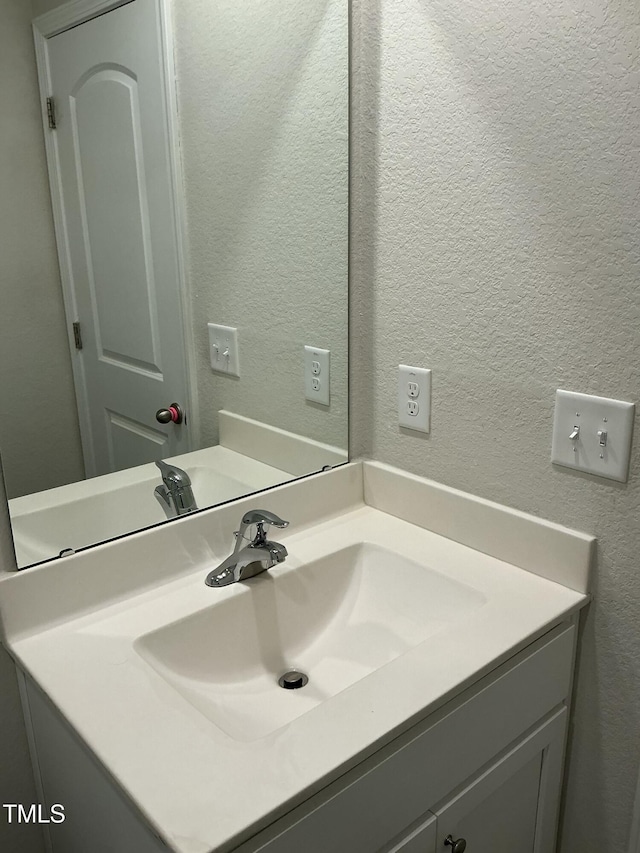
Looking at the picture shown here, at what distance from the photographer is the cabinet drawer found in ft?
2.59

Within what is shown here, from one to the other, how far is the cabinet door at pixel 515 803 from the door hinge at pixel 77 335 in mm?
842

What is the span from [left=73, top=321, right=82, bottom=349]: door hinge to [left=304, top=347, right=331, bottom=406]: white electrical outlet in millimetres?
467

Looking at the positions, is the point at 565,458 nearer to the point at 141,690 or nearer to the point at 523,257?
the point at 523,257

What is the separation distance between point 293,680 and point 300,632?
96 millimetres

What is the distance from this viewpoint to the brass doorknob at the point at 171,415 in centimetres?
119

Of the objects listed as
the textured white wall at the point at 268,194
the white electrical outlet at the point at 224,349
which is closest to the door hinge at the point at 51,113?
the textured white wall at the point at 268,194

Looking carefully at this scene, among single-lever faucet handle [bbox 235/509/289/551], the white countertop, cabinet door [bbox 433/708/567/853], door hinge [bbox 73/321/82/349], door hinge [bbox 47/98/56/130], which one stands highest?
door hinge [bbox 47/98/56/130]

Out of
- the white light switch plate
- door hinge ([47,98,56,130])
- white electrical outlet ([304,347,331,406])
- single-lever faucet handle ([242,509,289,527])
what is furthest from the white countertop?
door hinge ([47,98,56,130])

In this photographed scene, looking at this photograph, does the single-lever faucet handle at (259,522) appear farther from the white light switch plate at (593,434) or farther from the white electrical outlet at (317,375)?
the white light switch plate at (593,434)

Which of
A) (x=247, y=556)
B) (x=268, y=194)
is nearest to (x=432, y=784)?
(x=247, y=556)

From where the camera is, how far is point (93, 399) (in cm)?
109

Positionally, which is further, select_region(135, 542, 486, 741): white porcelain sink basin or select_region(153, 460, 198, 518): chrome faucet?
select_region(153, 460, 198, 518): chrome faucet

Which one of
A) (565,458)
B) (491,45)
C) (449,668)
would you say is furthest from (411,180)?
(449,668)

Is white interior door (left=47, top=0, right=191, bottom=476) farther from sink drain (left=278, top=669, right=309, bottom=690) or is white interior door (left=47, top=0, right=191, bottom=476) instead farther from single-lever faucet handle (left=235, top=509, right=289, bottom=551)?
sink drain (left=278, top=669, right=309, bottom=690)
